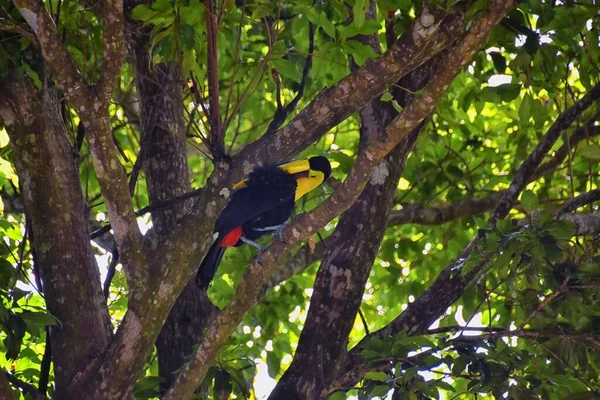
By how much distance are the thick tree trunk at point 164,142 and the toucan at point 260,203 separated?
0.19 metres

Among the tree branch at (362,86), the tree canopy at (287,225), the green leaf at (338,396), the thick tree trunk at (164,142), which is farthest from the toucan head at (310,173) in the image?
the green leaf at (338,396)

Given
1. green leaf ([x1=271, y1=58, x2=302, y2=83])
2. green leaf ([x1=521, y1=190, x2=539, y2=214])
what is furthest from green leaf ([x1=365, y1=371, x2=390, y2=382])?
green leaf ([x1=271, y1=58, x2=302, y2=83])

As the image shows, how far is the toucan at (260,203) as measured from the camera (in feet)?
14.8

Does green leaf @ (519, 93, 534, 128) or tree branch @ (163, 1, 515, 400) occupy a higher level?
green leaf @ (519, 93, 534, 128)

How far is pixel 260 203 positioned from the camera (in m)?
4.74

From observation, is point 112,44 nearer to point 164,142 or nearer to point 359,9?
point 359,9

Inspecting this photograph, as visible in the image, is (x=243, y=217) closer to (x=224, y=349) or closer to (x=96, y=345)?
(x=224, y=349)

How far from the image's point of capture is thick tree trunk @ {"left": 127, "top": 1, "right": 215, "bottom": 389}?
174 inches

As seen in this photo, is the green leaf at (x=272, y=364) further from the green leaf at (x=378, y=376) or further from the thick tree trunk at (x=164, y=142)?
the green leaf at (x=378, y=376)

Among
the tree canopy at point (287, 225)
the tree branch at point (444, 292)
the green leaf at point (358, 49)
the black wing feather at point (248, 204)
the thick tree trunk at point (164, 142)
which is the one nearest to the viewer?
the tree canopy at point (287, 225)

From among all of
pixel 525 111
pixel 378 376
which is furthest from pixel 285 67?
pixel 378 376

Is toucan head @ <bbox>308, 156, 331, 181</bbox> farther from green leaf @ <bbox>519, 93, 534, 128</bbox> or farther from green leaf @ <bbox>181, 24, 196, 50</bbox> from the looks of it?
green leaf @ <bbox>181, 24, 196, 50</bbox>

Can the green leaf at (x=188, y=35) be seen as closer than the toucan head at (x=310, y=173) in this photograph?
Yes

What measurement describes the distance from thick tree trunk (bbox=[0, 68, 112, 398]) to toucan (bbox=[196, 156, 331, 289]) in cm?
72
